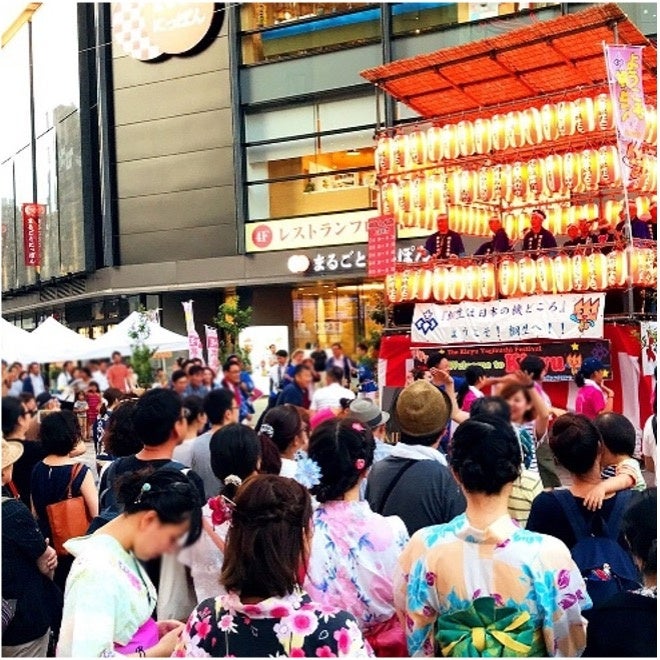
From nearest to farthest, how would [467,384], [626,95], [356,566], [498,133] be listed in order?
[356,566] < [467,384] < [626,95] < [498,133]

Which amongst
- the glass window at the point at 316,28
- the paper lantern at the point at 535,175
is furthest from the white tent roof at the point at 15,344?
the glass window at the point at 316,28

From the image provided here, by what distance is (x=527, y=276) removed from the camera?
28.0 ft

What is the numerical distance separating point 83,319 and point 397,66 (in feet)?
23.4

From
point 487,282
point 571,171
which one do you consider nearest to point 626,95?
point 571,171

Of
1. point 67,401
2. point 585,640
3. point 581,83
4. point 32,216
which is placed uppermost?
point 581,83

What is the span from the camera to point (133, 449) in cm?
317

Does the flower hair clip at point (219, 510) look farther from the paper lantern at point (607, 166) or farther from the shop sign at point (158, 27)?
the paper lantern at point (607, 166)

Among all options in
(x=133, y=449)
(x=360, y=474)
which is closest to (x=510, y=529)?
(x=360, y=474)

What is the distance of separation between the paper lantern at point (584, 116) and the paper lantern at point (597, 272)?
4.64 ft

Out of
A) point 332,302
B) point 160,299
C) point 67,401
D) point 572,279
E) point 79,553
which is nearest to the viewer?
point 79,553

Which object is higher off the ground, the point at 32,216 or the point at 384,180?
the point at 384,180

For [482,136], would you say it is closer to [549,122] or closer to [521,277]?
[549,122]

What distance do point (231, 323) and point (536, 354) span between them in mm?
4735

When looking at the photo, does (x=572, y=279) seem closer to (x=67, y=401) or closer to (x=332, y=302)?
(x=332, y=302)
